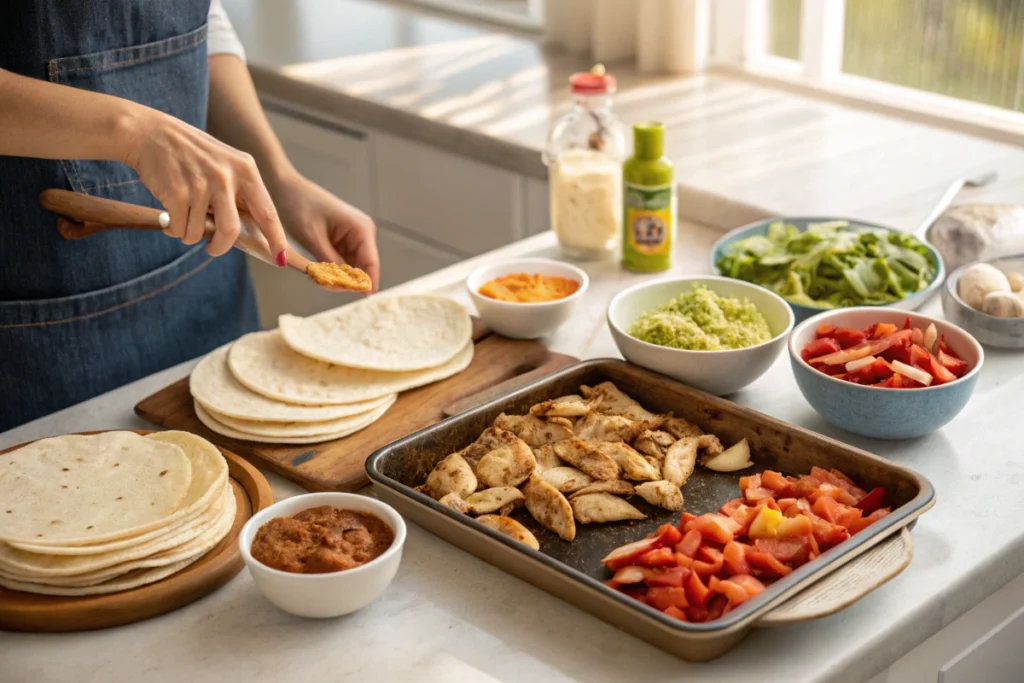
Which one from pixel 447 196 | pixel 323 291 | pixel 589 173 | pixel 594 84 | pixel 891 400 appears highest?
pixel 594 84

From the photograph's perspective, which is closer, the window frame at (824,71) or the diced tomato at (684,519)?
the diced tomato at (684,519)

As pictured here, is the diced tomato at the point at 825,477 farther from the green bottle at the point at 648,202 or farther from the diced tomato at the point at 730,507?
the green bottle at the point at 648,202

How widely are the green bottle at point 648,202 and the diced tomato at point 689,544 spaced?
2.57 feet

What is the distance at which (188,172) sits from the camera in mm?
1291

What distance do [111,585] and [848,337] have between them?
92cm

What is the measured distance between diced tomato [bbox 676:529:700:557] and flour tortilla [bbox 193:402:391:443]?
0.48 m

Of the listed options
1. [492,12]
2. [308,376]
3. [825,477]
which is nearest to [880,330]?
Result: [825,477]

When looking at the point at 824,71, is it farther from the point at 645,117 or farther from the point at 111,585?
the point at 111,585

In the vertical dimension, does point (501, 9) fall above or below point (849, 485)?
above

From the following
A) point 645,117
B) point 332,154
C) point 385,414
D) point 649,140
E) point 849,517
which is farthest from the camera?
point 332,154

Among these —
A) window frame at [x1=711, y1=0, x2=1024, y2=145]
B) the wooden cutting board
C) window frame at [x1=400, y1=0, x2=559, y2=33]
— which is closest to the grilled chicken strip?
the wooden cutting board

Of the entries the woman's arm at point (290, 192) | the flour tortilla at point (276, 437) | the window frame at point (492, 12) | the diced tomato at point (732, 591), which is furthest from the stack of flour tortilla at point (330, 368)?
the window frame at point (492, 12)

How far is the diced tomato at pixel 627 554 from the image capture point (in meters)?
1.13

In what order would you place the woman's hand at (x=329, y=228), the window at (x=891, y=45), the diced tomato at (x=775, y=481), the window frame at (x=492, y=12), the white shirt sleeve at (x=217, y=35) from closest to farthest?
the diced tomato at (x=775, y=481), the woman's hand at (x=329, y=228), the white shirt sleeve at (x=217, y=35), the window at (x=891, y=45), the window frame at (x=492, y=12)
